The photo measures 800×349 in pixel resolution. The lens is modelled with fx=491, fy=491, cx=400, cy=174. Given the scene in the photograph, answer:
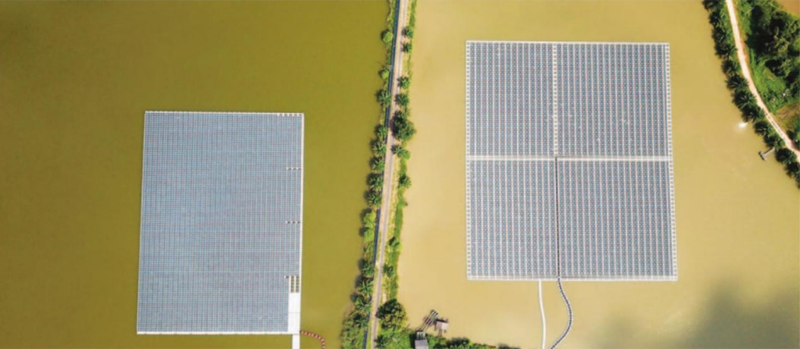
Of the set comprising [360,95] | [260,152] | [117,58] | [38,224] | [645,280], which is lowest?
[645,280]

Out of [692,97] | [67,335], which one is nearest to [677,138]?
[692,97]

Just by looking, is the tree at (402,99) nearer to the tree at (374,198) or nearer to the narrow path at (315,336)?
the tree at (374,198)

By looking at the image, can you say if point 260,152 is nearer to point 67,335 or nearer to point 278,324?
point 278,324

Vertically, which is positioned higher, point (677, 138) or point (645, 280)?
point (677, 138)

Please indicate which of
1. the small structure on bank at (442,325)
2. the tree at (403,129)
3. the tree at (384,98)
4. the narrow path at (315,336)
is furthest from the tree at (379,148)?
the narrow path at (315,336)

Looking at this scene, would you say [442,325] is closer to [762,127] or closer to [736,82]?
[762,127]

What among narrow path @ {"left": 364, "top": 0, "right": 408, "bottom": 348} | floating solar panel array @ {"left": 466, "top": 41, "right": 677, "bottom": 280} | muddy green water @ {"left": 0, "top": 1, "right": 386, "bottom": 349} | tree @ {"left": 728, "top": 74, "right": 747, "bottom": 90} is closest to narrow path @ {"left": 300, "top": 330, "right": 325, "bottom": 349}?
muddy green water @ {"left": 0, "top": 1, "right": 386, "bottom": 349}
